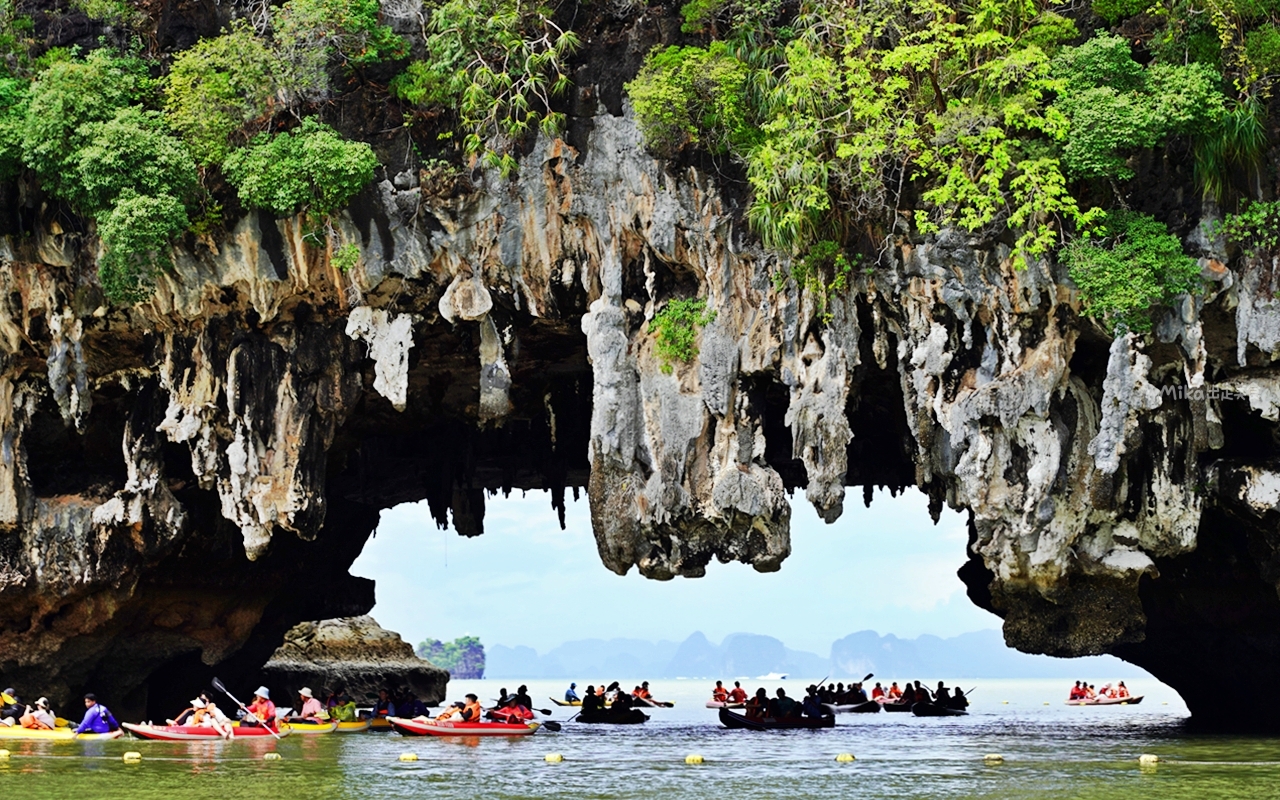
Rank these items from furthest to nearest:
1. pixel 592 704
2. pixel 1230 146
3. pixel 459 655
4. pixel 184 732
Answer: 1. pixel 459 655
2. pixel 592 704
3. pixel 184 732
4. pixel 1230 146

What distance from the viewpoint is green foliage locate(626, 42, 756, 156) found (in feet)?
62.2

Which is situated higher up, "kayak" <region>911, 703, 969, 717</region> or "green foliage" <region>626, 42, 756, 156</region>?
"green foliage" <region>626, 42, 756, 156</region>

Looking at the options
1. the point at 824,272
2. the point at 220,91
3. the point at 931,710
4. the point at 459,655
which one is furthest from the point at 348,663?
the point at 459,655

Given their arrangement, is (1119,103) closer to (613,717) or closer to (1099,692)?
(613,717)

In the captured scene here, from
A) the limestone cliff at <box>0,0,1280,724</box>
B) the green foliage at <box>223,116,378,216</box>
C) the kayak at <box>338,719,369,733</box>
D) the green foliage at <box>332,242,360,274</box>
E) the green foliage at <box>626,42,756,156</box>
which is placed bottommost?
the kayak at <box>338,719,369,733</box>

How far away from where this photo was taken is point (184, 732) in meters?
21.8

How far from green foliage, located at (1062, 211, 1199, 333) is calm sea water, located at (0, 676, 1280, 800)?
5.75 m

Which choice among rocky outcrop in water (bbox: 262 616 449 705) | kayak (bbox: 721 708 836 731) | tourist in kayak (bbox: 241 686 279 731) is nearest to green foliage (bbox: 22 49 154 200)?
tourist in kayak (bbox: 241 686 279 731)

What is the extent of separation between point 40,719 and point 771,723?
13.6m

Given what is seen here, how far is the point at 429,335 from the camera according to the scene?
71.6 feet

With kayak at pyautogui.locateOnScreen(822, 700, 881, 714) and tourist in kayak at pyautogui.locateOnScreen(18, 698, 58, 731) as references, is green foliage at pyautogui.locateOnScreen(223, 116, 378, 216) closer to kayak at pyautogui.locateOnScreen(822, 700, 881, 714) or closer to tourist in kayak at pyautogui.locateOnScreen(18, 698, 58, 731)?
tourist in kayak at pyautogui.locateOnScreen(18, 698, 58, 731)

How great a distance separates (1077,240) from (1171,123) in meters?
1.84

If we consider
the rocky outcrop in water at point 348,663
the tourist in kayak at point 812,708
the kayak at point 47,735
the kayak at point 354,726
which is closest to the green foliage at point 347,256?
the kayak at point 47,735

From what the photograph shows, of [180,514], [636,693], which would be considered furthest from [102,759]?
[636,693]
